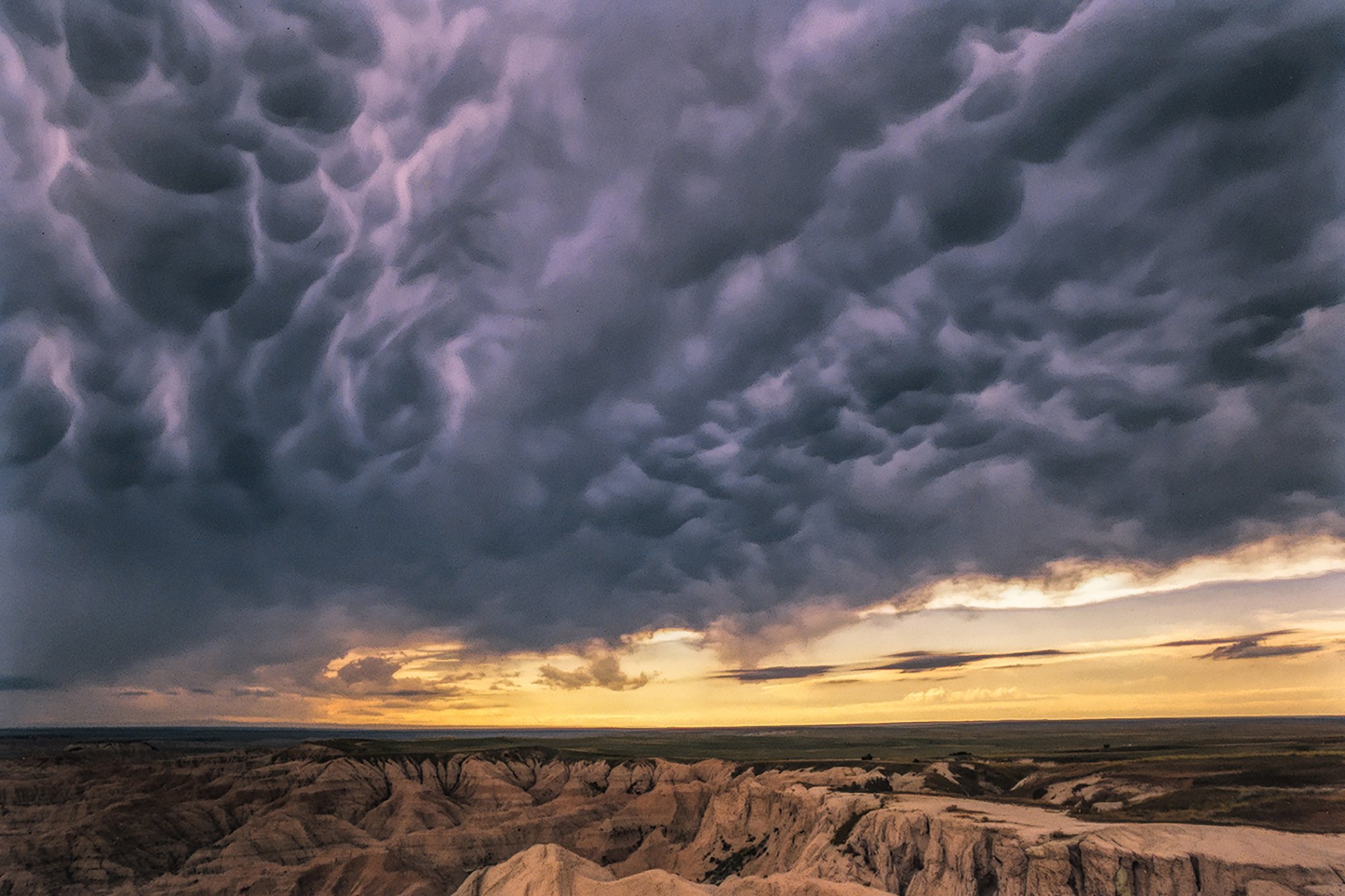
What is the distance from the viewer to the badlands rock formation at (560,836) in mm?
47031

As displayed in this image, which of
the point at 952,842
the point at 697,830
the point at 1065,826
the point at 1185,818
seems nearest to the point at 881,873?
the point at 952,842

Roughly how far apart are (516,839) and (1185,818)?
8465 cm

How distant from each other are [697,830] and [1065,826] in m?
65.7

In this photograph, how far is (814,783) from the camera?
96750 millimetres

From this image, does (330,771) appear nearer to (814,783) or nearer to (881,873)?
(814,783)


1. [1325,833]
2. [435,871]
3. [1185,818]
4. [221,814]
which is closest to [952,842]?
[1185,818]

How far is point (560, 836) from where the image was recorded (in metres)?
111

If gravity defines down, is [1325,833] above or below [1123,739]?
above

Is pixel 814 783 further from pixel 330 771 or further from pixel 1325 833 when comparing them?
pixel 330 771

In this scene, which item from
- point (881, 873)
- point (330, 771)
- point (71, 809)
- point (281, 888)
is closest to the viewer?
point (881, 873)

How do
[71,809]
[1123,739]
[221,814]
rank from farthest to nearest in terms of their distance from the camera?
[1123,739] → [221,814] → [71,809]

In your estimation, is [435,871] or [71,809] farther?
[71,809]

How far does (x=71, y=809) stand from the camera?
103250mm

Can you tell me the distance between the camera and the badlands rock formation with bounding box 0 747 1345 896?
Answer: 4703 cm
